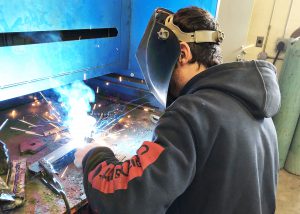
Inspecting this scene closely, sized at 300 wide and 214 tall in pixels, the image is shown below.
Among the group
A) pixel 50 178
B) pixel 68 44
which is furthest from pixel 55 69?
pixel 50 178

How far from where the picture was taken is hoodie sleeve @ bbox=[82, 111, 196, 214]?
0.70m

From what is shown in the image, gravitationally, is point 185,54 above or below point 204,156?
above

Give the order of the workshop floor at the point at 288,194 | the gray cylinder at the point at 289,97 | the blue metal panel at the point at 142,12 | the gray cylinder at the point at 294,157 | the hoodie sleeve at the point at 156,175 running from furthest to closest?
the gray cylinder at the point at 294,157 → the gray cylinder at the point at 289,97 → the workshop floor at the point at 288,194 → the blue metal panel at the point at 142,12 → the hoodie sleeve at the point at 156,175

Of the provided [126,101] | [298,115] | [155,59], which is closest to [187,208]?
[155,59]

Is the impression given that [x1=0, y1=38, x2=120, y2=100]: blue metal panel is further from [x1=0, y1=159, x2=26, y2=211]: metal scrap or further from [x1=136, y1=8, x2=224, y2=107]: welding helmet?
[x1=136, y1=8, x2=224, y2=107]: welding helmet

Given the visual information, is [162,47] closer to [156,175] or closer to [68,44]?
[156,175]

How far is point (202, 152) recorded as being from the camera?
738 millimetres

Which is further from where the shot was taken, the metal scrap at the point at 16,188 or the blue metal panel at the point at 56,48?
the blue metal panel at the point at 56,48

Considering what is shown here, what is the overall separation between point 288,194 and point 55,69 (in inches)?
109

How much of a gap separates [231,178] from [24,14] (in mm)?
1018

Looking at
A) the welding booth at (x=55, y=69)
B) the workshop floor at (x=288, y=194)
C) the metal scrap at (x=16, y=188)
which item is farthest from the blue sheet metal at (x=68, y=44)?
the workshop floor at (x=288, y=194)

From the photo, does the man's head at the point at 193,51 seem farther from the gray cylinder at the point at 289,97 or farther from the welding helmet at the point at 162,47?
the gray cylinder at the point at 289,97

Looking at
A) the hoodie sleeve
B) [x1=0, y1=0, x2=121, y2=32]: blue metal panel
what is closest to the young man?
the hoodie sleeve

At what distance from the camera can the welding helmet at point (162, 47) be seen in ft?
3.09
